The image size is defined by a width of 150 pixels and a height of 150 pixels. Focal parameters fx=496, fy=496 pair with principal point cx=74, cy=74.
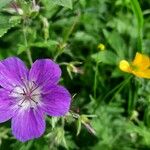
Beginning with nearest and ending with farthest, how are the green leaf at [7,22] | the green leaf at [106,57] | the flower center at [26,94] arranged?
1. the flower center at [26,94]
2. the green leaf at [7,22]
3. the green leaf at [106,57]

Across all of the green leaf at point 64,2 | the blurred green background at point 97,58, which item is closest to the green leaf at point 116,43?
the blurred green background at point 97,58

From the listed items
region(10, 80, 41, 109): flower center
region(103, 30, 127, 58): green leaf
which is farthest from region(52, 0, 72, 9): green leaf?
region(103, 30, 127, 58): green leaf

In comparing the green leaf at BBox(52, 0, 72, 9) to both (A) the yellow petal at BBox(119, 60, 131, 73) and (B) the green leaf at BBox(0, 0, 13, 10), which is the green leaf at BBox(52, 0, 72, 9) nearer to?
(B) the green leaf at BBox(0, 0, 13, 10)

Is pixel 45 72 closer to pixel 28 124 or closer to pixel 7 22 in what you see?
pixel 28 124

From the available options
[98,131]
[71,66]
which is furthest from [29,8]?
[98,131]

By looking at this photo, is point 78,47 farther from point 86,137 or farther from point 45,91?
point 45,91

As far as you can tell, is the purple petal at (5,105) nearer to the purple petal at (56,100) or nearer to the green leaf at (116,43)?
the purple petal at (56,100)
